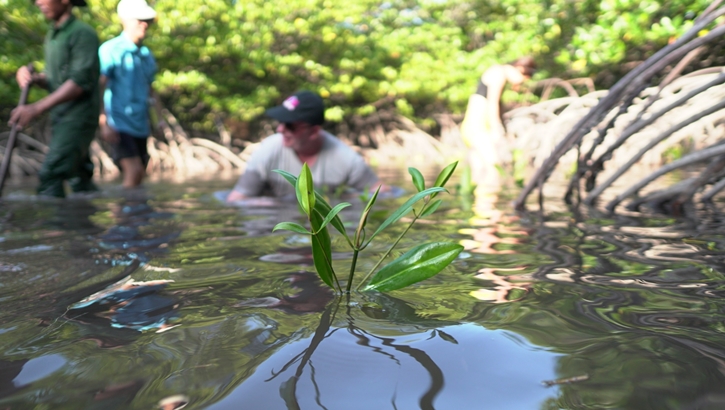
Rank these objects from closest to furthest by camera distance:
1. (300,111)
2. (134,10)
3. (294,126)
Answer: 1. (300,111)
2. (294,126)
3. (134,10)

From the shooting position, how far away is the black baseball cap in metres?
3.13

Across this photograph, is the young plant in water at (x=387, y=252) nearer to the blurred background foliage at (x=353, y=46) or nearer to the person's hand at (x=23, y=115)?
the person's hand at (x=23, y=115)

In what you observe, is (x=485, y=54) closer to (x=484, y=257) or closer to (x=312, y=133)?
(x=312, y=133)

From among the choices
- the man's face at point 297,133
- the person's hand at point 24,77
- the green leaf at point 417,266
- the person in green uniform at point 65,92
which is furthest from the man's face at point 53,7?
the green leaf at point 417,266

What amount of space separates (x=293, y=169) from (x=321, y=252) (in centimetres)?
241

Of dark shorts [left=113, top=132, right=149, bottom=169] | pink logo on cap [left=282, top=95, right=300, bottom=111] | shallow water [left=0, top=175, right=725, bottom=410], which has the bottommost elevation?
shallow water [left=0, top=175, right=725, bottom=410]

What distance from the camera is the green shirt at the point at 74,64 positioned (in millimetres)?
3486

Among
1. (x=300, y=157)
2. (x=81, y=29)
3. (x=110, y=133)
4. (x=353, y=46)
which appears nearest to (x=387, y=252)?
(x=300, y=157)

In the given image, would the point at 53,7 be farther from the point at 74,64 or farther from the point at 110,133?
the point at 110,133

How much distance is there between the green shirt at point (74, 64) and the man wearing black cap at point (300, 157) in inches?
45.5

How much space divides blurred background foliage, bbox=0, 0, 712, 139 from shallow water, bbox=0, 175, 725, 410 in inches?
222

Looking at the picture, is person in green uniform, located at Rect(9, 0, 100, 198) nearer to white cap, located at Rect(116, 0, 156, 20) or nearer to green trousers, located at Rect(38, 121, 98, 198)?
green trousers, located at Rect(38, 121, 98, 198)

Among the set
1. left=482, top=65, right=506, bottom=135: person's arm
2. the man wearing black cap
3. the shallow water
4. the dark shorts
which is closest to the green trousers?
the dark shorts

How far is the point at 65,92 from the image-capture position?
11.3 ft
